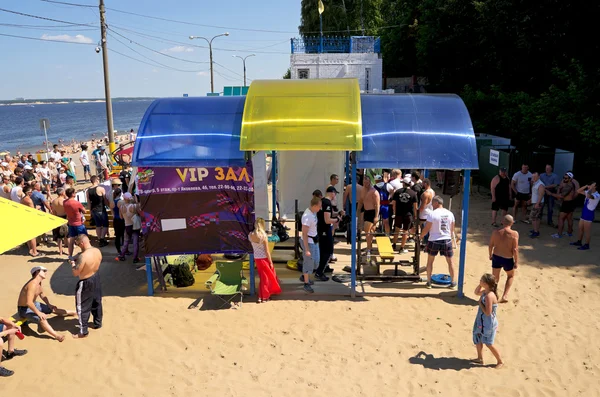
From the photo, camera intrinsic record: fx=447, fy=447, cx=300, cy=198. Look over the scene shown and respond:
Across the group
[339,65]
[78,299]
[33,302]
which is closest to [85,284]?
[78,299]

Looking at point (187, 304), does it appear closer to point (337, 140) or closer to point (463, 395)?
point (337, 140)

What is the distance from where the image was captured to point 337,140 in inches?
297

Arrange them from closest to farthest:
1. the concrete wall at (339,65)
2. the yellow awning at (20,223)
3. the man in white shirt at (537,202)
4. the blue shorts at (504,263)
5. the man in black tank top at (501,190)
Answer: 1. the yellow awning at (20,223)
2. the blue shorts at (504,263)
3. the man in white shirt at (537,202)
4. the man in black tank top at (501,190)
5. the concrete wall at (339,65)

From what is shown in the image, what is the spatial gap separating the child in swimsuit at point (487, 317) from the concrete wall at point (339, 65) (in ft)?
71.7

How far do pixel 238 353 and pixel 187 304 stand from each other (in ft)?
6.19

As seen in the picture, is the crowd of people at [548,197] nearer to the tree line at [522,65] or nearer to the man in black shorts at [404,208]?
the man in black shorts at [404,208]

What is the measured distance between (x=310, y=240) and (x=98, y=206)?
18.0ft

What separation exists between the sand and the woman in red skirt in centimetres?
21

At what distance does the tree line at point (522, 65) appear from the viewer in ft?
49.4

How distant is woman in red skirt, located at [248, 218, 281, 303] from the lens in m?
7.56

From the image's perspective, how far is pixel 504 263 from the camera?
7.57 m

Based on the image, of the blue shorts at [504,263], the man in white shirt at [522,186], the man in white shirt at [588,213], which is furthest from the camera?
the man in white shirt at [522,186]

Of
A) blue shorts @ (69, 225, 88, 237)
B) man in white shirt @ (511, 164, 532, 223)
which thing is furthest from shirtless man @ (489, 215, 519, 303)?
blue shorts @ (69, 225, 88, 237)

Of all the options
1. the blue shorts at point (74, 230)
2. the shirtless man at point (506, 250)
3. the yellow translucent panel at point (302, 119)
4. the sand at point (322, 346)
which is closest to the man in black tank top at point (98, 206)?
the blue shorts at point (74, 230)
